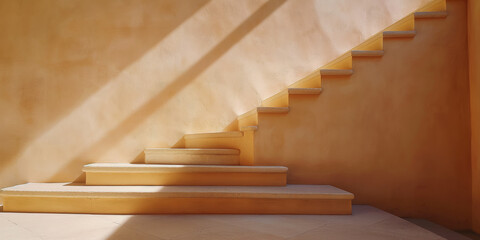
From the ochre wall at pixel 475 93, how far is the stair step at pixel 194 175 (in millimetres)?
1505

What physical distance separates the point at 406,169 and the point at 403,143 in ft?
0.72

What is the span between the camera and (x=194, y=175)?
2461 millimetres

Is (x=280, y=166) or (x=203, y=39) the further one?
(x=203, y=39)

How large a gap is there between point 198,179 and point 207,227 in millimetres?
619

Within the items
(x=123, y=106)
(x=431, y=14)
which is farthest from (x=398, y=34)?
(x=123, y=106)

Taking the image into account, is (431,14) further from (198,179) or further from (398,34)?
(198,179)

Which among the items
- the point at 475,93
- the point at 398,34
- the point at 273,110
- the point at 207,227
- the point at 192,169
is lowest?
the point at 207,227

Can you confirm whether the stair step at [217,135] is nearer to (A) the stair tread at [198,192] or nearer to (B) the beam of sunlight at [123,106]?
(B) the beam of sunlight at [123,106]

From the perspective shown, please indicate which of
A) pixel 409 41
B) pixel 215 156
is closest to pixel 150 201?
pixel 215 156

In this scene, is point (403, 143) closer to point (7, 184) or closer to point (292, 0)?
point (292, 0)

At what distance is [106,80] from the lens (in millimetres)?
3152

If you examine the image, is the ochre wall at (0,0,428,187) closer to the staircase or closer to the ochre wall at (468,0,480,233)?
the staircase

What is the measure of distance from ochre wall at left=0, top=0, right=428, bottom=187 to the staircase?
0.41 m

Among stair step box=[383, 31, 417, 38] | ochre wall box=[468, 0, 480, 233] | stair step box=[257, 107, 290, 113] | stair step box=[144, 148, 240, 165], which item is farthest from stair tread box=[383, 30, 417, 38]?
stair step box=[144, 148, 240, 165]
